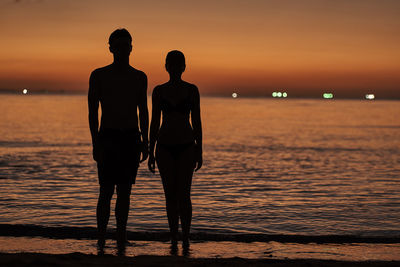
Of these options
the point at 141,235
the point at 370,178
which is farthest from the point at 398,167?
the point at 141,235

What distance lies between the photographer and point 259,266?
17.0 ft

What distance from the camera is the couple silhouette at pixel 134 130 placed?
549 cm

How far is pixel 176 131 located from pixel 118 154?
68 centimetres

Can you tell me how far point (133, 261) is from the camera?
518 centimetres

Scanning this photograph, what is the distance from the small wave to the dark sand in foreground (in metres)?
1.97

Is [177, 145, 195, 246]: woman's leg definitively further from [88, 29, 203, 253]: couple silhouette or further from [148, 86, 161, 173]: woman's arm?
[148, 86, 161, 173]: woman's arm

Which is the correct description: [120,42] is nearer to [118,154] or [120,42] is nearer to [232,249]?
[118,154]

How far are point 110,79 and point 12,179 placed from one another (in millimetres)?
9850

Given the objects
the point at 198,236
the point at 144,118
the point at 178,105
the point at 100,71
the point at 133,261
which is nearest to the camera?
the point at 133,261

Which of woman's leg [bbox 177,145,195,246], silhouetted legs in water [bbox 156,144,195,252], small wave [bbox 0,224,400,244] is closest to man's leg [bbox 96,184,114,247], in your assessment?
silhouetted legs in water [bbox 156,144,195,252]

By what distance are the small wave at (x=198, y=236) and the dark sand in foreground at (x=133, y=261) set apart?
1.97m

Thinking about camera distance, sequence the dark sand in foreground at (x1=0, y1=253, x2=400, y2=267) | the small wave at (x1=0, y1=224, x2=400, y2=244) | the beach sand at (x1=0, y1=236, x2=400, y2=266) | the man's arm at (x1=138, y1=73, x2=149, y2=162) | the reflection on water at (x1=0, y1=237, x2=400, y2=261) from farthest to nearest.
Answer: the small wave at (x1=0, y1=224, x2=400, y2=244) < the reflection on water at (x1=0, y1=237, x2=400, y2=261) < the man's arm at (x1=138, y1=73, x2=149, y2=162) < the beach sand at (x1=0, y1=236, x2=400, y2=266) < the dark sand in foreground at (x1=0, y1=253, x2=400, y2=267)

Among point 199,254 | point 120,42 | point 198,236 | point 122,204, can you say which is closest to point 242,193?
point 198,236

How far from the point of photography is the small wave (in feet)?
24.6
